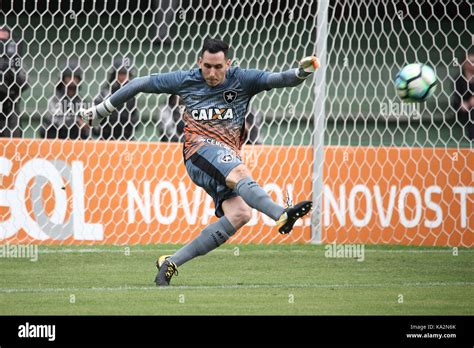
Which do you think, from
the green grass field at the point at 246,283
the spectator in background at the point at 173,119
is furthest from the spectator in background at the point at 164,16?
the green grass field at the point at 246,283

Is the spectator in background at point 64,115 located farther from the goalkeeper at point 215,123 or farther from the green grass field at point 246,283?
the goalkeeper at point 215,123

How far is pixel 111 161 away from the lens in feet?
41.5

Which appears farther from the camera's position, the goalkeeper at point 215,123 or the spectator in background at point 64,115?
the spectator in background at point 64,115

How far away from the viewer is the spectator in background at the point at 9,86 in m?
13.1

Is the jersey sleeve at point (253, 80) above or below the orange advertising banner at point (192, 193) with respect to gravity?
above

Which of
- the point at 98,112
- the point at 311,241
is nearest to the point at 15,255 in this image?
the point at 98,112

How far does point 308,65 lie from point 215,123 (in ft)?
3.53

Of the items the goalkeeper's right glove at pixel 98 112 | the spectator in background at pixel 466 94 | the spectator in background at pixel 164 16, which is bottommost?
the goalkeeper's right glove at pixel 98 112

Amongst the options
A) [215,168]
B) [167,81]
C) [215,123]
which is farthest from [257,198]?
[167,81]

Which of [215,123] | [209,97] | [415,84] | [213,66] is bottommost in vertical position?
[215,123]

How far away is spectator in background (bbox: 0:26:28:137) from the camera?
13.1 meters

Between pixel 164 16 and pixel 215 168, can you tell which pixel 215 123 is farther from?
pixel 164 16

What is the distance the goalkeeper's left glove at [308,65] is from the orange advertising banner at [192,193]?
4.39 metres

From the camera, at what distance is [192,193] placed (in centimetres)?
1274
